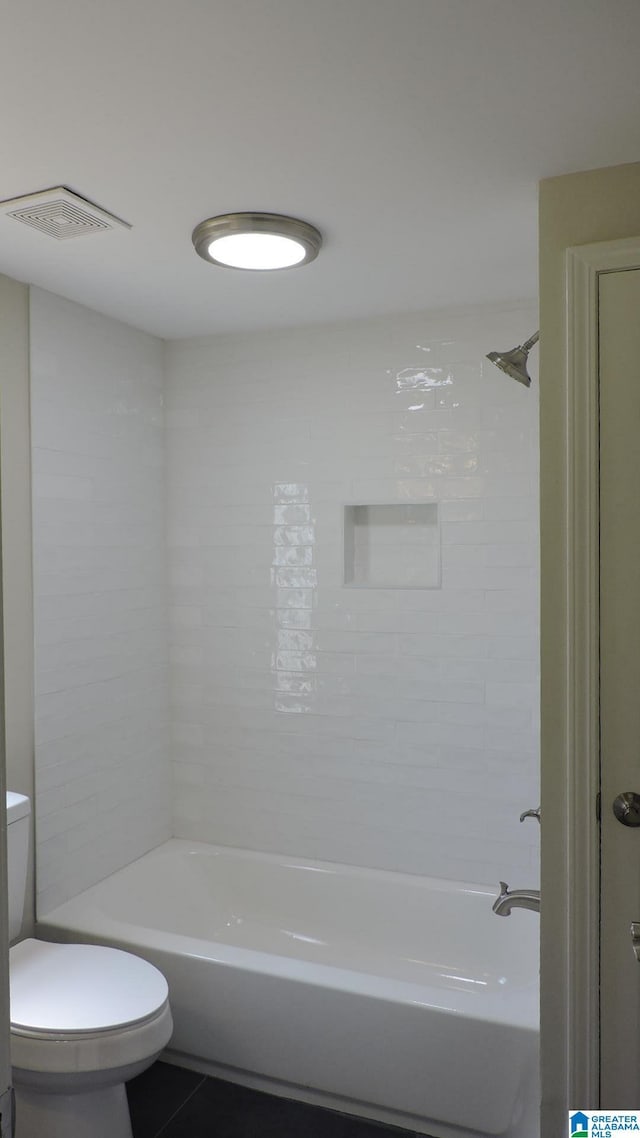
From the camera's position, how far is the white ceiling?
1.36 metres

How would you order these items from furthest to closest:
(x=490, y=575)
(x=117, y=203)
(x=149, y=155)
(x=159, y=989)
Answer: (x=490, y=575)
(x=159, y=989)
(x=117, y=203)
(x=149, y=155)

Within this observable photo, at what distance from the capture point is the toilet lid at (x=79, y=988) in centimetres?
211

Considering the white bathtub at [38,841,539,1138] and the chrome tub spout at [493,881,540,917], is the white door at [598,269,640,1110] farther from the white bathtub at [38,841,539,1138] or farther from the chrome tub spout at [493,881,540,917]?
the white bathtub at [38,841,539,1138]

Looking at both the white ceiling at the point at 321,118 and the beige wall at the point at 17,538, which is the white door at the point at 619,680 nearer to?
the white ceiling at the point at 321,118

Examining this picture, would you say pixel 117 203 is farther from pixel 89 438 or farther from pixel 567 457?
pixel 567 457

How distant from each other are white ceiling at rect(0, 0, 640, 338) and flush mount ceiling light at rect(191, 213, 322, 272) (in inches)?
1.7

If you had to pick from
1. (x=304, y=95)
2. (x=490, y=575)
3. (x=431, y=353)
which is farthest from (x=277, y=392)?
(x=304, y=95)

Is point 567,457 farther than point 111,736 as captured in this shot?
No

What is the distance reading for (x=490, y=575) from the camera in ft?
9.62

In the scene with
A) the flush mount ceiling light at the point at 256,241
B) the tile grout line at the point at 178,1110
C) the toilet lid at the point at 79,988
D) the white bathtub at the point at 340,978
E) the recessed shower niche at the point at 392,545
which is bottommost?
the tile grout line at the point at 178,1110

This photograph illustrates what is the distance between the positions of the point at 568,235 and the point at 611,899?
153 centimetres

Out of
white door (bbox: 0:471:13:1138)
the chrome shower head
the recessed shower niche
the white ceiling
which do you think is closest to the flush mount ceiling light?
the white ceiling

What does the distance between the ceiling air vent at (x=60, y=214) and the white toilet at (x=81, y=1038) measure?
6.75ft

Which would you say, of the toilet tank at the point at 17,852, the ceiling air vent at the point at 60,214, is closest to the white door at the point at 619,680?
the ceiling air vent at the point at 60,214
